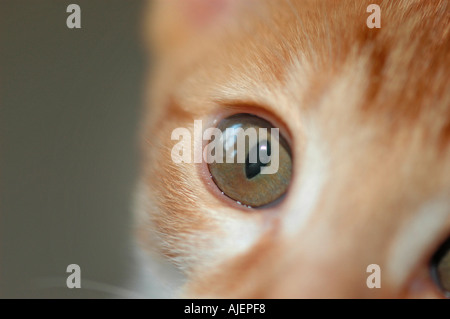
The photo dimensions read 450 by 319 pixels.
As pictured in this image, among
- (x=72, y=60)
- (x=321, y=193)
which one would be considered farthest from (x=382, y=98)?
(x=72, y=60)

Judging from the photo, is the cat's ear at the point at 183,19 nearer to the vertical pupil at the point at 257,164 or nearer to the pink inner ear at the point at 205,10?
the pink inner ear at the point at 205,10

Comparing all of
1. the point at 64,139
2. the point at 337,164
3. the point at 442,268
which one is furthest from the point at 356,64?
the point at 64,139

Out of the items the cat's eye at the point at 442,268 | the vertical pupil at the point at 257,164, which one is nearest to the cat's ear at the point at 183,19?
the vertical pupil at the point at 257,164

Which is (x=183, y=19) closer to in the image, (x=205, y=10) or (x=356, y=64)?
(x=205, y=10)

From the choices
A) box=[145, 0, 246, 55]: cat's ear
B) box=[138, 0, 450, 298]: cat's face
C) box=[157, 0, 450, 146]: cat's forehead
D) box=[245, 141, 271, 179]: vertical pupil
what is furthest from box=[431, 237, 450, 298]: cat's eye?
box=[145, 0, 246, 55]: cat's ear
